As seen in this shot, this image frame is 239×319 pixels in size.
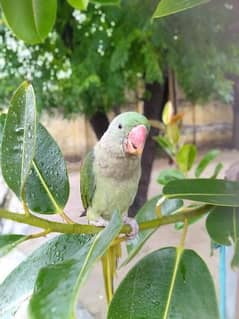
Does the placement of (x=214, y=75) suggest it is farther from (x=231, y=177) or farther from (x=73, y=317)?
(x=73, y=317)

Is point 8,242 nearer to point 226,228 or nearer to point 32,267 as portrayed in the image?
point 32,267

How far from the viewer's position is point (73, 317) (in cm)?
20

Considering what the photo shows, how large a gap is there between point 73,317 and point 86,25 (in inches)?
48.3

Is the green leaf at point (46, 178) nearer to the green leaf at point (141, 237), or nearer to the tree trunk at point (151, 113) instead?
the green leaf at point (141, 237)

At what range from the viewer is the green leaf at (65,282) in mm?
211

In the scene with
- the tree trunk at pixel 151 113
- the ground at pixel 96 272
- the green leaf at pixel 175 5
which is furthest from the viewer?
the tree trunk at pixel 151 113

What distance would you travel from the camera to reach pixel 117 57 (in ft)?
4.01

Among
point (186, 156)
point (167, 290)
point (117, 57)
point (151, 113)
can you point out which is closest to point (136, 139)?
point (167, 290)

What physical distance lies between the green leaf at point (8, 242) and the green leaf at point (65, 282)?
6 centimetres

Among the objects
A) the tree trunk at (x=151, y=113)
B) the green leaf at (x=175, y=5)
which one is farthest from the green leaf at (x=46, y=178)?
the tree trunk at (x=151, y=113)

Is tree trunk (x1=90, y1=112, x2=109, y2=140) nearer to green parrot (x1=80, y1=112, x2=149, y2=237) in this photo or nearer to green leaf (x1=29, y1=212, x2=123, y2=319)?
green parrot (x1=80, y1=112, x2=149, y2=237)

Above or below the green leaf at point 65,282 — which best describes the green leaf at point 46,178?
above

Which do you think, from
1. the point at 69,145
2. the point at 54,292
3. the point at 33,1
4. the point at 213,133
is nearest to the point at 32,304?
the point at 54,292

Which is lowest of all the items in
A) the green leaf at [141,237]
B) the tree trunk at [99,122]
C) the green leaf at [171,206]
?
the tree trunk at [99,122]
